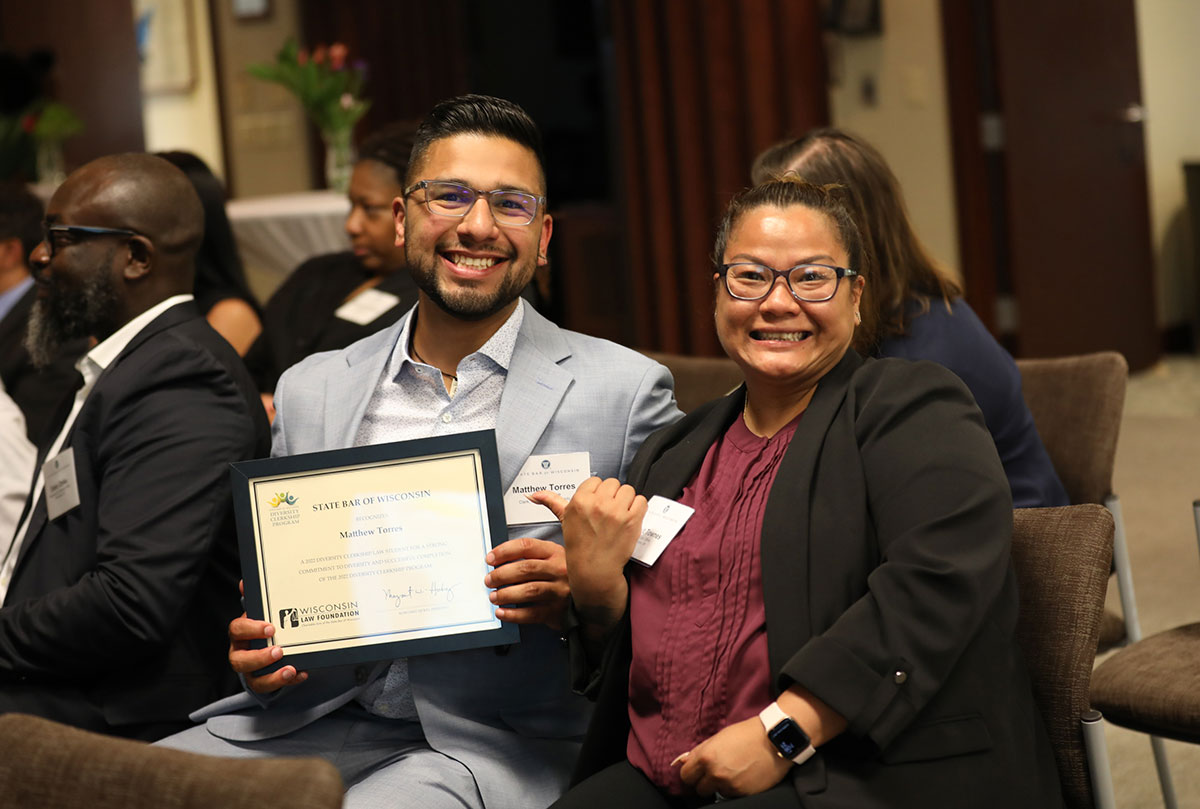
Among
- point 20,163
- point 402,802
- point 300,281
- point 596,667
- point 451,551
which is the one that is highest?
point 20,163

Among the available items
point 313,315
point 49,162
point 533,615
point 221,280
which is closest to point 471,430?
point 533,615

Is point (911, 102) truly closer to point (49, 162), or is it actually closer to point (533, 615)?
point (49, 162)

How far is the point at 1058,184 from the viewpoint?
6523 millimetres

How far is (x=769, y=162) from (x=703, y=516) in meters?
1.13

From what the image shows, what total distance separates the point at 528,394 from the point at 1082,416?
54.7 inches

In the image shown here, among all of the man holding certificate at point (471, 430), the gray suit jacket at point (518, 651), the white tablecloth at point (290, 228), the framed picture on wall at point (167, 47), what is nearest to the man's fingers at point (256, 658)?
the man holding certificate at point (471, 430)

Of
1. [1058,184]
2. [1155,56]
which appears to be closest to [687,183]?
[1058,184]

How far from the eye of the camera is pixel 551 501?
183 cm

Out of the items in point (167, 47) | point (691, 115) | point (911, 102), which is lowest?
point (911, 102)

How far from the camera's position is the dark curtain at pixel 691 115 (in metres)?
6.76

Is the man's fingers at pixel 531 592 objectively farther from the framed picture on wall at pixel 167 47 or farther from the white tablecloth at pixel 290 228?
the framed picture on wall at pixel 167 47

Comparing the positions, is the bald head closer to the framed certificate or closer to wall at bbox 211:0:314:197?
the framed certificate

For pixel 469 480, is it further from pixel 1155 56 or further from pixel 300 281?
pixel 1155 56

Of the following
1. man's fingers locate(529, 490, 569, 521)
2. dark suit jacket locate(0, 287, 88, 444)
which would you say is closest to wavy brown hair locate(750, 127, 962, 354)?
man's fingers locate(529, 490, 569, 521)
